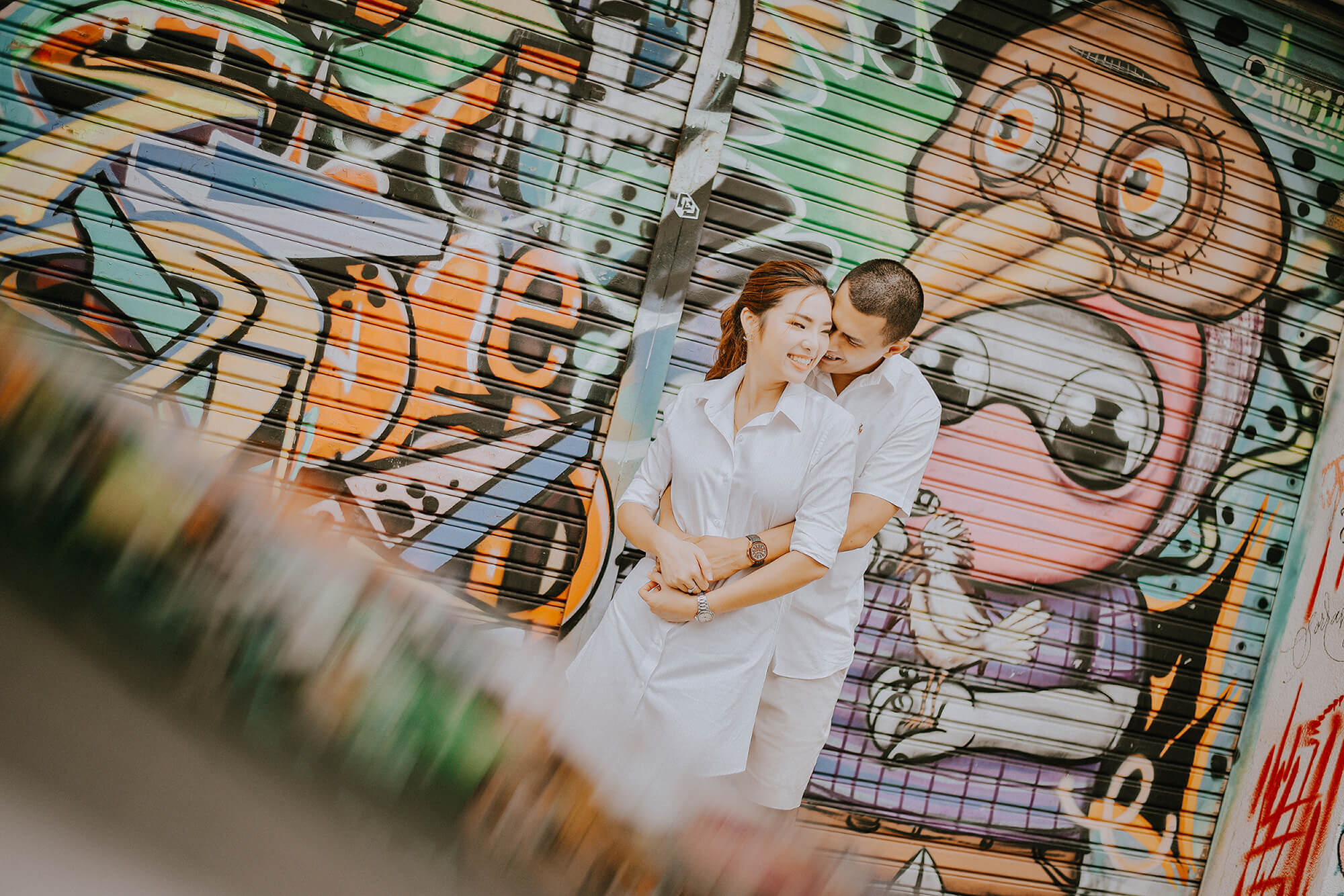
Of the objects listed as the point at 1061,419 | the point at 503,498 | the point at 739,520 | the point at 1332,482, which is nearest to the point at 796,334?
the point at 739,520

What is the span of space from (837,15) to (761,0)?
359 millimetres

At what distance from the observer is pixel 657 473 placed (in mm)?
2871

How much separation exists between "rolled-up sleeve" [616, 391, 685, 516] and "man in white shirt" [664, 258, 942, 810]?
0.09 metres

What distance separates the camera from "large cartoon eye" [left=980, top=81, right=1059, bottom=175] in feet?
14.0

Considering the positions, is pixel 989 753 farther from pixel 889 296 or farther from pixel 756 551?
pixel 889 296

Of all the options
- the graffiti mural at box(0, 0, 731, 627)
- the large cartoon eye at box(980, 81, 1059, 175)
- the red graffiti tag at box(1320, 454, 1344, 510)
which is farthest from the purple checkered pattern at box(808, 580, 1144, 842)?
the large cartoon eye at box(980, 81, 1059, 175)

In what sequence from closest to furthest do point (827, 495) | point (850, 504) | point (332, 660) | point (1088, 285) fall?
point (332, 660), point (827, 495), point (850, 504), point (1088, 285)

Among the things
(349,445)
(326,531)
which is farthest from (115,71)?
(326,531)

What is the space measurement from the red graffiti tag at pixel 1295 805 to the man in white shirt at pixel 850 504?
2792mm

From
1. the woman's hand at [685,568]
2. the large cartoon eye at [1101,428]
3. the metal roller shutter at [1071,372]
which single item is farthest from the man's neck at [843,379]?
the large cartoon eye at [1101,428]

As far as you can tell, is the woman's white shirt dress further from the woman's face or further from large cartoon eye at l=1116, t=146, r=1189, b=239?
large cartoon eye at l=1116, t=146, r=1189, b=239

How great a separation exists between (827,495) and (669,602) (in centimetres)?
57

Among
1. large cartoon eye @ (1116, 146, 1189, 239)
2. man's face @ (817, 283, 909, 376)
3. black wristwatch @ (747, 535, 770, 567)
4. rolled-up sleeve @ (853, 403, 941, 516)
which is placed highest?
→ large cartoon eye @ (1116, 146, 1189, 239)

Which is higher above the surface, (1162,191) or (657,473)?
(1162,191)
